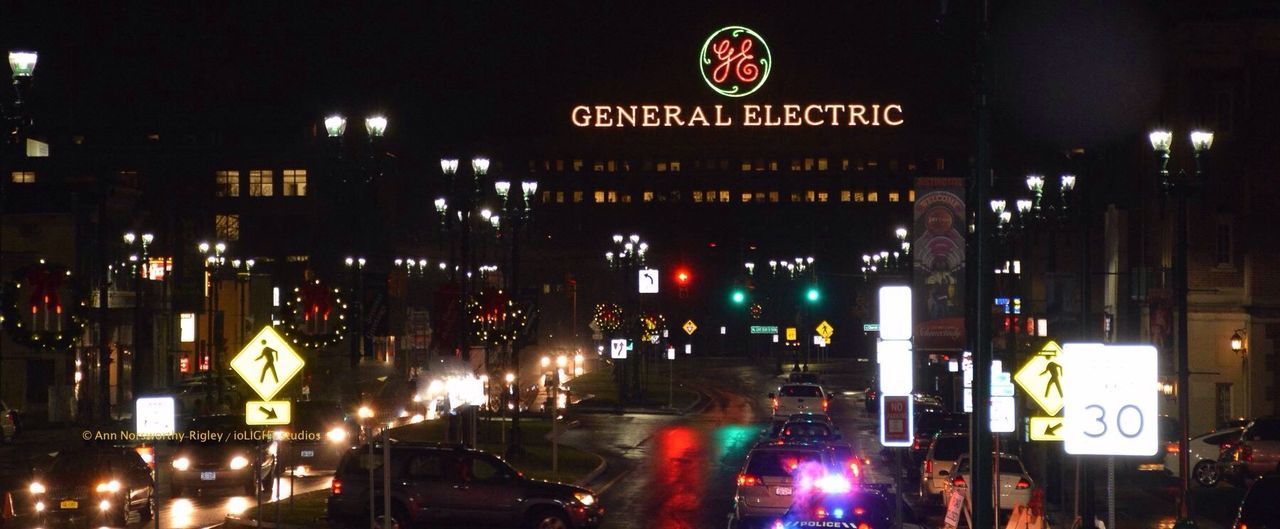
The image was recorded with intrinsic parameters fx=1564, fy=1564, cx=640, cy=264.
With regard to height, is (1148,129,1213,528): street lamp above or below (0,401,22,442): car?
above

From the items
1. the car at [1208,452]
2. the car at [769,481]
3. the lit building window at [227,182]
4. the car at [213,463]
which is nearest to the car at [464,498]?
the car at [769,481]

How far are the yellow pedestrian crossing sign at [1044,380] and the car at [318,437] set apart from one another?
74.8ft

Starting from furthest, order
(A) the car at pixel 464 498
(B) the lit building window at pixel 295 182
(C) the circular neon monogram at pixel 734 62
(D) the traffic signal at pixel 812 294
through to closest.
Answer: (C) the circular neon monogram at pixel 734 62 < (B) the lit building window at pixel 295 182 < (D) the traffic signal at pixel 812 294 < (A) the car at pixel 464 498

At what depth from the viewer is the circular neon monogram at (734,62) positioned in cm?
14475

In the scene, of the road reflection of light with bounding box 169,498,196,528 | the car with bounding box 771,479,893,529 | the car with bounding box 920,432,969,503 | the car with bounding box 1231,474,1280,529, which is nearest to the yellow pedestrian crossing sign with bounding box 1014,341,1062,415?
the car with bounding box 1231,474,1280,529

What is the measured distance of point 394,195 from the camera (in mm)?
125312

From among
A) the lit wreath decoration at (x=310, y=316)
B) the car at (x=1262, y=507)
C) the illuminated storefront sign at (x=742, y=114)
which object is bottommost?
the car at (x=1262, y=507)

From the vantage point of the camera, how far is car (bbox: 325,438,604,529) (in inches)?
1045

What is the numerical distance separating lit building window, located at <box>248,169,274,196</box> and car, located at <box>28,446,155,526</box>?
9081 cm

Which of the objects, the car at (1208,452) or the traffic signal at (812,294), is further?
the traffic signal at (812,294)

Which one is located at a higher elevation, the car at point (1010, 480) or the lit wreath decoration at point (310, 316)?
the lit wreath decoration at point (310, 316)

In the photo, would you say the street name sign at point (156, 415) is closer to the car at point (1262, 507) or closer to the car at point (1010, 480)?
the car at point (1010, 480)

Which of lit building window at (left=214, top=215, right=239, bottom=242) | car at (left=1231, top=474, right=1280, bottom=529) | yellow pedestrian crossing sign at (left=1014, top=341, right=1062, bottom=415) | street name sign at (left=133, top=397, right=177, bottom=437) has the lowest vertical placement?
car at (left=1231, top=474, right=1280, bottom=529)

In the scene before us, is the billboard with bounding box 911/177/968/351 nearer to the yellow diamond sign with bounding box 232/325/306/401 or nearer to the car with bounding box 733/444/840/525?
the car with bounding box 733/444/840/525
